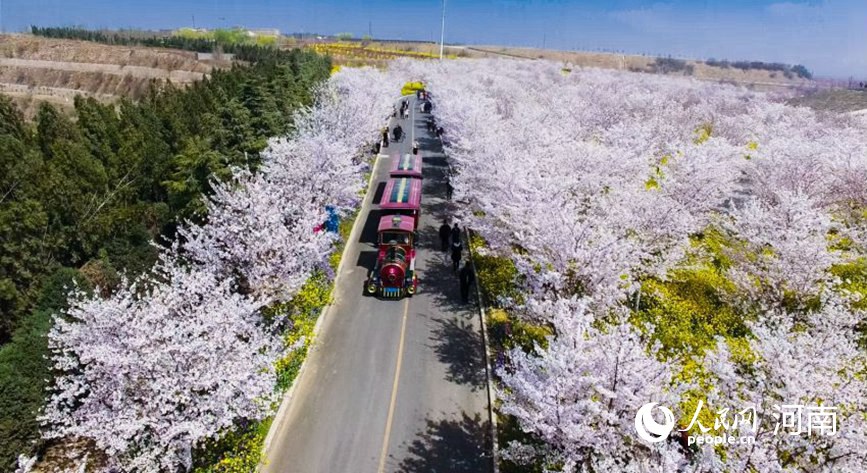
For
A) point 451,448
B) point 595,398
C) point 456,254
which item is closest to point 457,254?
point 456,254

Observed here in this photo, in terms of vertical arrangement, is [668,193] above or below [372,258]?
above

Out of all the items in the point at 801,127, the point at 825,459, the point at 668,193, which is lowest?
the point at 825,459

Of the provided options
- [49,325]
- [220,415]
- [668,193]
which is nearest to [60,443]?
[49,325]

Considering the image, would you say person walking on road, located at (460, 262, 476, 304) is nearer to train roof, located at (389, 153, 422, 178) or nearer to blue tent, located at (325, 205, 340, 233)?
blue tent, located at (325, 205, 340, 233)

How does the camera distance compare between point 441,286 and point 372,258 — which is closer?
point 441,286

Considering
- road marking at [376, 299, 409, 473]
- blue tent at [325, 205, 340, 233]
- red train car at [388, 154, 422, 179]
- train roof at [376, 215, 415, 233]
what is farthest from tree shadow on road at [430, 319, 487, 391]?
red train car at [388, 154, 422, 179]

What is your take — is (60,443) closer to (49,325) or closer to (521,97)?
(49,325)
